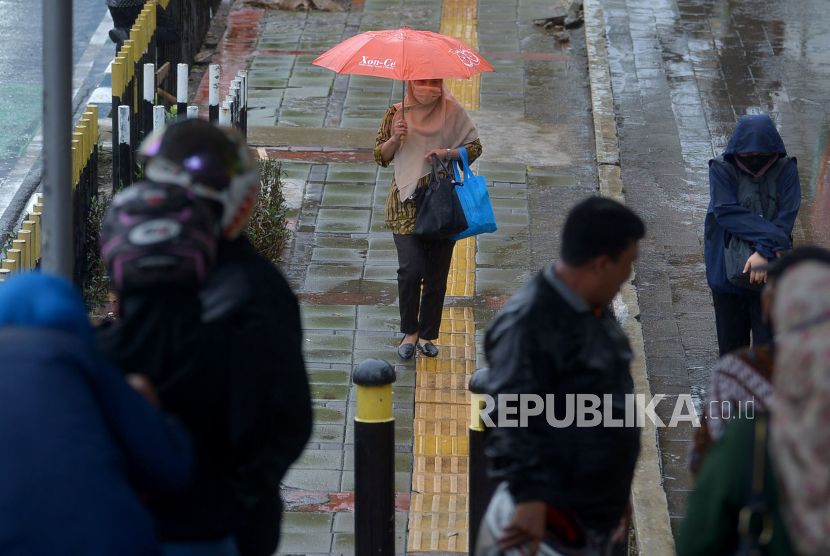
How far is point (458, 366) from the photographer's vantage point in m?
7.91

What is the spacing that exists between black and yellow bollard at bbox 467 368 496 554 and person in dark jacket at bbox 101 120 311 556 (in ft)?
6.37

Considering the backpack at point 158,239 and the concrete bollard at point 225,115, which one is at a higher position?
the backpack at point 158,239

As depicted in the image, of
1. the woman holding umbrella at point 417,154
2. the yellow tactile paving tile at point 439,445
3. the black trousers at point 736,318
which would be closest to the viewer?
the black trousers at point 736,318

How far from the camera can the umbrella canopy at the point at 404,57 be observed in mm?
7453

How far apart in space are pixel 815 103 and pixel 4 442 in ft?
34.5

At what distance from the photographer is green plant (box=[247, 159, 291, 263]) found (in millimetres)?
8914

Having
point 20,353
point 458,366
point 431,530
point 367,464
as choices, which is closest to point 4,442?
point 20,353

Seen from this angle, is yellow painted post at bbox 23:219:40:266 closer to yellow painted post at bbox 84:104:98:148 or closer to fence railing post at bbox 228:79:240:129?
yellow painted post at bbox 84:104:98:148

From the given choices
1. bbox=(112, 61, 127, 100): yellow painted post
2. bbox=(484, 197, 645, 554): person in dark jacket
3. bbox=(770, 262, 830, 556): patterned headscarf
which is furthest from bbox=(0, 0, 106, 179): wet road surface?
bbox=(770, 262, 830, 556): patterned headscarf

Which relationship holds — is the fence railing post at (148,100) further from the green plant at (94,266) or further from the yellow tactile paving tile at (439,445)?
the yellow tactile paving tile at (439,445)

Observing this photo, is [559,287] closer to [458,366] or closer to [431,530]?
[431,530]

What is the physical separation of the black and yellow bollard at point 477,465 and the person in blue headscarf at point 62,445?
248 cm

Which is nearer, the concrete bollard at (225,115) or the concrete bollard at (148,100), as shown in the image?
the concrete bollard at (225,115)

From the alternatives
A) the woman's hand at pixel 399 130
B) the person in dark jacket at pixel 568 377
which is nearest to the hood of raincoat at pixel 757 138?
the woman's hand at pixel 399 130
